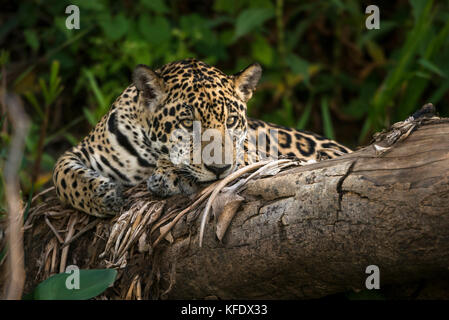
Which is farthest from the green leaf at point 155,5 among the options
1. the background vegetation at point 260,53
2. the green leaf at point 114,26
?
the green leaf at point 114,26

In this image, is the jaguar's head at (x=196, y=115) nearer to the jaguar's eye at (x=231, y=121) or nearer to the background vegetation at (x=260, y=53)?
the jaguar's eye at (x=231, y=121)

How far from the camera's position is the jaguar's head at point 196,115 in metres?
3.71

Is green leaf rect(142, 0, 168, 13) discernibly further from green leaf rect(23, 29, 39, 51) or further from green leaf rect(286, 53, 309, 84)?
green leaf rect(286, 53, 309, 84)

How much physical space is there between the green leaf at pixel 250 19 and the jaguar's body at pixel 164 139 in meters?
2.56

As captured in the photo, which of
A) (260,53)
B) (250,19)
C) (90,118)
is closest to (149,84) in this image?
(90,118)

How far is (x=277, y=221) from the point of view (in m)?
3.11

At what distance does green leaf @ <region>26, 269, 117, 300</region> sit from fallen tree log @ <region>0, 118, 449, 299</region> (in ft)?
1.69

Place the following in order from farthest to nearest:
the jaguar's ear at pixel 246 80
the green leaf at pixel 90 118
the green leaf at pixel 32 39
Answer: the green leaf at pixel 32 39 < the green leaf at pixel 90 118 < the jaguar's ear at pixel 246 80

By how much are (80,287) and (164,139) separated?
1.30 meters

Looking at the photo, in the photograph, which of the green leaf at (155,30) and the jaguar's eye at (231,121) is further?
the green leaf at (155,30)

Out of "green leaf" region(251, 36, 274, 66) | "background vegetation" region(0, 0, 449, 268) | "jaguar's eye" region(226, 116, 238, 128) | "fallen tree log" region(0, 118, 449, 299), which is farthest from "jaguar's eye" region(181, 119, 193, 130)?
"green leaf" region(251, 36, 274, 66)

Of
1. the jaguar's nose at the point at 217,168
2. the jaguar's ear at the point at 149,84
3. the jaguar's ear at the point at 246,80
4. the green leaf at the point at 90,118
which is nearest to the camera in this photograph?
the jaguar's nose at the point at 217,168

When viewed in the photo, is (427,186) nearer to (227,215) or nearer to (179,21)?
(227,215)

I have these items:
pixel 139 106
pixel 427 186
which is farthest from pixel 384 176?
pixel 139 106
